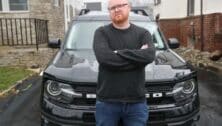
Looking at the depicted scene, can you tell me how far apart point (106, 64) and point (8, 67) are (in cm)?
875

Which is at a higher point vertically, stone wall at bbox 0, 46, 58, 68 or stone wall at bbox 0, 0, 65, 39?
stone wall at bbox 0, 0, 65, 39

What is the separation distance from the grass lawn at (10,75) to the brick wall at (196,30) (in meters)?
6.66

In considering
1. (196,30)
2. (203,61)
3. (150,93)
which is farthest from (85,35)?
(196,30)

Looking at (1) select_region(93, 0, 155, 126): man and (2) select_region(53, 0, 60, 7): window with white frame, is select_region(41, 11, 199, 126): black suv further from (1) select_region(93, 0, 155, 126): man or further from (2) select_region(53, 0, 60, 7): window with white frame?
(2) select_region(53, 0, 60, 7): window with white frame

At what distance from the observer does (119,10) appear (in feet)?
9.63

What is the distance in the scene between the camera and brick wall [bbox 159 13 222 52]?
13203mm

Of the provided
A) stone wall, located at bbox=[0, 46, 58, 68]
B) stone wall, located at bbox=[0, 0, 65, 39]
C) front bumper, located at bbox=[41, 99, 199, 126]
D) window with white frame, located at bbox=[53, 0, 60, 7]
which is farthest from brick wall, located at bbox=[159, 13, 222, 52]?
front bumper, located at bbox=[41, 99, 199, 126]

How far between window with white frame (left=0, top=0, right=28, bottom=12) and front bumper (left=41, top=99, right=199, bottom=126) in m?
11.7

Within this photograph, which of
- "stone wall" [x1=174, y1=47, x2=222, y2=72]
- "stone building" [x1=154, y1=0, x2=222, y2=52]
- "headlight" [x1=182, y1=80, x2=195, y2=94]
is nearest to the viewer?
"headlight" [x1=182, y1=80, x2=195, y2=94]

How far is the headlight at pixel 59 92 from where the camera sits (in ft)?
12.2

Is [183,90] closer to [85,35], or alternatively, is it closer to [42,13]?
[85,35]

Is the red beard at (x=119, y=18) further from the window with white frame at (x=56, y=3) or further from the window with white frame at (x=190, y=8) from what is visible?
the window with white frame at (x=190, y=8)

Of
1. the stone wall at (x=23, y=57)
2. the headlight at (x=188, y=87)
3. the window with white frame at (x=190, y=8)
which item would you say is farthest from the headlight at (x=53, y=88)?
the window with white frame at (x=190, y=8)

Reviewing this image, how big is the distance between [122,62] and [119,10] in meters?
0.40
